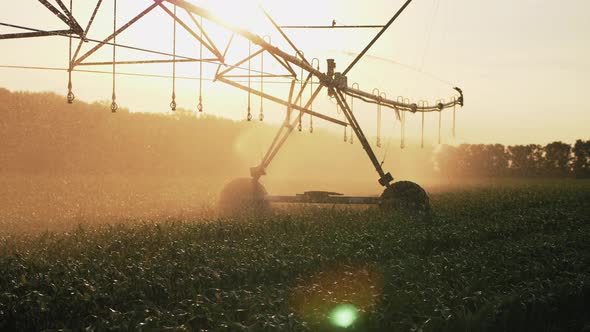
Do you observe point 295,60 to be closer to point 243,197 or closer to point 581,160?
point 243,197

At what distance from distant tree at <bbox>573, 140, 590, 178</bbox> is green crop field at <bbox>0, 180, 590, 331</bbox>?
230 feet

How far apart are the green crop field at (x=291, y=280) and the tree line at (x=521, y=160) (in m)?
70.5

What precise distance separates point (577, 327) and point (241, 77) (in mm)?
12395

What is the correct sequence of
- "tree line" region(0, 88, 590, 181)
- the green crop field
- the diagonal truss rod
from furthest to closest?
"tree line" region(0, 88, 590, 181) < the diagonal truss rod < the green crop field

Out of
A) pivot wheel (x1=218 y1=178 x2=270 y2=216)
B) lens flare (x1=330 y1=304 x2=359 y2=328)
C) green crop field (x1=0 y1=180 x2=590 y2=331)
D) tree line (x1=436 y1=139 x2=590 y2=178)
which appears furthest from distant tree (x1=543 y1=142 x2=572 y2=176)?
lens flare (x1=330 y1=304 x2=359 y2=328)

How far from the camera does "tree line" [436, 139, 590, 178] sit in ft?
266

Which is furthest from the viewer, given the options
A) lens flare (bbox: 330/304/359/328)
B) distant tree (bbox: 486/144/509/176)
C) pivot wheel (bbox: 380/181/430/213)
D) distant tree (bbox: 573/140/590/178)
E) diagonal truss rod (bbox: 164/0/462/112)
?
distant tree (bbox: 486/144/509/176)

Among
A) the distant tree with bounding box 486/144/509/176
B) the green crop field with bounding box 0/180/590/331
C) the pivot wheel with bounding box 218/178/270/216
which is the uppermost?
the distant tree with bounding box 486/144/509/176

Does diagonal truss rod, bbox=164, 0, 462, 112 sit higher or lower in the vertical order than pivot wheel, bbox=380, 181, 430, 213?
higher

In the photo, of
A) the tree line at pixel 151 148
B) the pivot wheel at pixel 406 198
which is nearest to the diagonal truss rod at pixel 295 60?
the pivot wheel at pixel 406 198

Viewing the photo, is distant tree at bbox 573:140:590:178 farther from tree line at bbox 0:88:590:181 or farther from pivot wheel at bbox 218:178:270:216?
pivot wheel at bbox 218:178:270:216

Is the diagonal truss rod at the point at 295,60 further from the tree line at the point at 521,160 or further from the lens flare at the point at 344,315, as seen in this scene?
the tree line at the point at 521,160

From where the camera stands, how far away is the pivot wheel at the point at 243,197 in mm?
23016

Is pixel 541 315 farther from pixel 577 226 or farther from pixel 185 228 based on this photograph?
pixel 577 226
